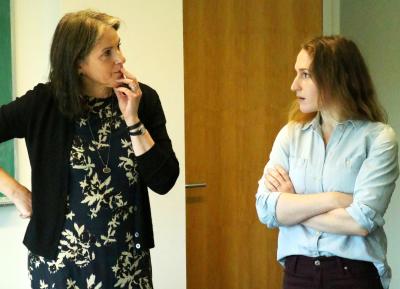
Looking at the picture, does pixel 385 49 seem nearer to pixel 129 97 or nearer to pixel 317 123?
pixel 317 123

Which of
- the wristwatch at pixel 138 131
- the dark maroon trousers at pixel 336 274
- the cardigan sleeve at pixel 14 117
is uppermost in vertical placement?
the cardigan sleeve at pixel 14 117

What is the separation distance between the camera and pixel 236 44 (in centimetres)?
282

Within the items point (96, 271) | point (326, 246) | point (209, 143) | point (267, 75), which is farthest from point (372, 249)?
point (267, 75)

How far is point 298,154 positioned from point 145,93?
0.53 metres

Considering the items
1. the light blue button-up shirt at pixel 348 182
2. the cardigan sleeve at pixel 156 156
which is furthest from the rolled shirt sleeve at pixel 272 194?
the cardigan sleeve at pixel 156 156

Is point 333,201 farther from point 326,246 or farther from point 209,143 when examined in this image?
point 209,143

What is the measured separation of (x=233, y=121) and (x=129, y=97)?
1.50 metres

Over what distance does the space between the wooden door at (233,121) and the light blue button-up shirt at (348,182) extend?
48.7 inches

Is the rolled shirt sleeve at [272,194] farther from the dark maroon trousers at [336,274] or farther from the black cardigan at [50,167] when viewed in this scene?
the black cardigan at [50,167]

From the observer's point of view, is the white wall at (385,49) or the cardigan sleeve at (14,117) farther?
the white wall at (385,49)

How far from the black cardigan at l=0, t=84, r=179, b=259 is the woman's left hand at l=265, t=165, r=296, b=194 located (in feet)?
1.02

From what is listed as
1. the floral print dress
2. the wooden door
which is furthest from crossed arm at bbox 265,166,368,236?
the wooden door

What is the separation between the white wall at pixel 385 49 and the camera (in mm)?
3037

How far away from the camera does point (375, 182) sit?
138 centimetres
